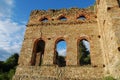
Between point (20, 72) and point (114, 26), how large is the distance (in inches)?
279

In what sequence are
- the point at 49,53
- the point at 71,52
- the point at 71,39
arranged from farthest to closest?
the point at 71,39
the point at 49,53
the point at 71,52

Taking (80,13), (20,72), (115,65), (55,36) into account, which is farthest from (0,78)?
(115,65)

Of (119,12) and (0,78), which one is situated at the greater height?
(119,12)

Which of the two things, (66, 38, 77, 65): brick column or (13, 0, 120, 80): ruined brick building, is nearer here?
(13, 0, 120, 80): ruined brick building

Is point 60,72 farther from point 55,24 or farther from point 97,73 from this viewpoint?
point 55,24

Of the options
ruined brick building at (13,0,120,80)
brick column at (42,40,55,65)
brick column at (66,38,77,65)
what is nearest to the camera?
ruined brick building at (13,0,120,80)

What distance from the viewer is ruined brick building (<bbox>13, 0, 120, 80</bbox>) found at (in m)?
9.87

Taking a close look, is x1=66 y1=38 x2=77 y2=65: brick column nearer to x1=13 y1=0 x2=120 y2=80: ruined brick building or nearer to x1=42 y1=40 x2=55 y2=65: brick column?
x1=13 y1=0 x2=120 y2=80: ruined brick building

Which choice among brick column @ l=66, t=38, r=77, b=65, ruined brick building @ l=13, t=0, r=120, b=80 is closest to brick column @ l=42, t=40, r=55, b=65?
ruined brick building @ l=13, t=0, r=120, b=80

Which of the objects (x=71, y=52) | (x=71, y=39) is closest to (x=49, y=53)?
(x=71, y=52)

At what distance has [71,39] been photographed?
12430 mm

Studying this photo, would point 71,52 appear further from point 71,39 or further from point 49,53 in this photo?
point 49,53

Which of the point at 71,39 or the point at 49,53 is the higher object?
the point at 71,39

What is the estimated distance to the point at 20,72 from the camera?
1155 cm
